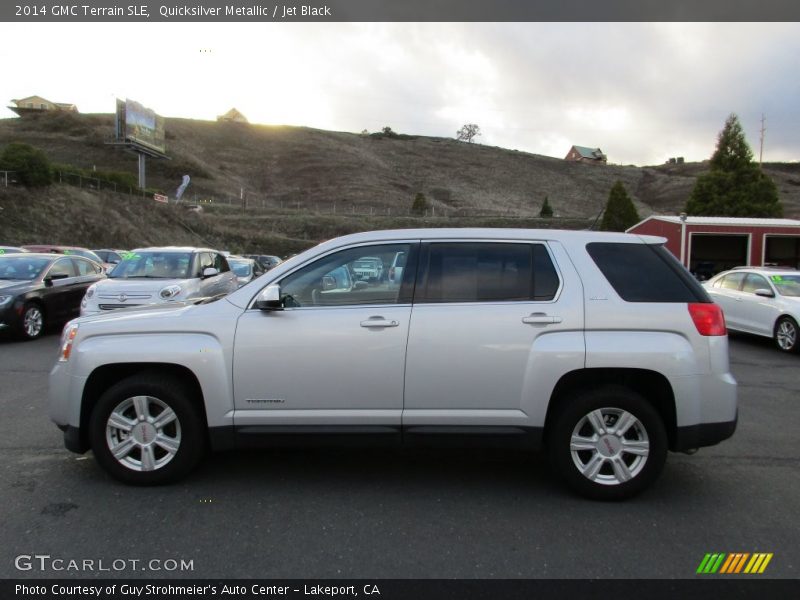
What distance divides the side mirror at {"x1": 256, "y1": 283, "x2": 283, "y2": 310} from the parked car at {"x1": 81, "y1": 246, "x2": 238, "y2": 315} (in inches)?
212

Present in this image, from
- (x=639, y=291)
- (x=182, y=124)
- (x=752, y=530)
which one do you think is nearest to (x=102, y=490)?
(x=639, y=291)

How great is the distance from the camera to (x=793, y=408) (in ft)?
21.5

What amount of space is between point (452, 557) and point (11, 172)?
39.3 m

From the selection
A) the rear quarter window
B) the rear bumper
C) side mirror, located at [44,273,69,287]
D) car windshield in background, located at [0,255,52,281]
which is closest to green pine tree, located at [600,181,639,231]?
side mirror, located at [44,273,69,287]

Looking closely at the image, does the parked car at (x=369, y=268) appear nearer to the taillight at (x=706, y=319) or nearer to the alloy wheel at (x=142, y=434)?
the alloy wheel at (x=142, y=434)

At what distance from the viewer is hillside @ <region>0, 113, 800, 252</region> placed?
74438 mm

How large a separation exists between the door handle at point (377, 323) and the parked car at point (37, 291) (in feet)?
28.7

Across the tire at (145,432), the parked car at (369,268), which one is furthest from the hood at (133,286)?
the parked car at (369,268)

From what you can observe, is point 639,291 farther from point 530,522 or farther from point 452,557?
point 452,557

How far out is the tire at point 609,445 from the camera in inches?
153

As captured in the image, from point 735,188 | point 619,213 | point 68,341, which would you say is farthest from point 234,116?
point 68,341

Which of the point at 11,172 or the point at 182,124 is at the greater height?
the point at 182,124

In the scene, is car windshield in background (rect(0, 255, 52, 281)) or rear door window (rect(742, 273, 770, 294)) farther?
rear door window (rect(742, 273, 770, 294))

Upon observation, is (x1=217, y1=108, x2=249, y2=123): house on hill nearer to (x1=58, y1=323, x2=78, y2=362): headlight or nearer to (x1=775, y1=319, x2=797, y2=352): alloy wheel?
(x1=775, y1=319, x2=797, y2=352): alloy wheel
